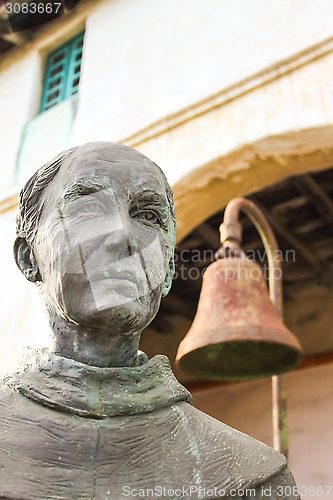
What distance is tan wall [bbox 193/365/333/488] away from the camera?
4438 mm

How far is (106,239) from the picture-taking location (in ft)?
2.97

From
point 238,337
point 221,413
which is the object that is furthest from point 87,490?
point 221,413

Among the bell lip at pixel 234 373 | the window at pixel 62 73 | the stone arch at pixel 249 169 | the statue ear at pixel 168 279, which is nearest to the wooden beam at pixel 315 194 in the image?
the stone arch at pixel 249 169

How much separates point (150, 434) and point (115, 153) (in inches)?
17.5

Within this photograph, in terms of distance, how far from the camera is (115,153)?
3.34 feet

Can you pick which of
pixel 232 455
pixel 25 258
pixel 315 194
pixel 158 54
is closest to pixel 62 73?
pixel 158 54

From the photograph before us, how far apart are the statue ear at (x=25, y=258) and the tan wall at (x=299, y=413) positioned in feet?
12.4

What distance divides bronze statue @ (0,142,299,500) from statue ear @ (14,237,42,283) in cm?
1

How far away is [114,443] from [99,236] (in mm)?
290

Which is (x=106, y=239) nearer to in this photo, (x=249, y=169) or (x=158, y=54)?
(x=249, y=169)

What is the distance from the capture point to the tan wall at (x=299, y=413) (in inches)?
175

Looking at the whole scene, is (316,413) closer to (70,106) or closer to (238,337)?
(238,337)

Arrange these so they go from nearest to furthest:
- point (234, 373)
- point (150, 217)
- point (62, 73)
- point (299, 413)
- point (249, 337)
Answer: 1. point (150, 217)
2. point (249, 337)
3. point (234, 373)
4. point (62, 73)
5. point (299, 413)

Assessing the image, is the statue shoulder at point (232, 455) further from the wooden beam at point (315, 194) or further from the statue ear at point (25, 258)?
the wooden beam at point (315, 194)
